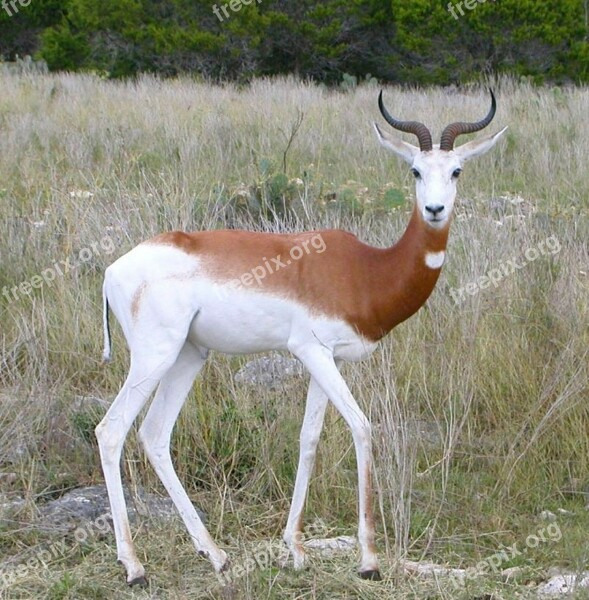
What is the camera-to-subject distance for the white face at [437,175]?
3996 millimetres

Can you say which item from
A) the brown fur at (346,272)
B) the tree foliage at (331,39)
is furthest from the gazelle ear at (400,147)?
the tree foliage at (331,39)

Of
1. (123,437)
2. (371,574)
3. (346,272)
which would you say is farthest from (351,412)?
(123,437)

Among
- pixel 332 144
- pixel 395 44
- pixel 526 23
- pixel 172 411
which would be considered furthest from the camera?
pixel 395 44

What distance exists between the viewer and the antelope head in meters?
4.00

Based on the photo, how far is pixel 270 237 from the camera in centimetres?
436

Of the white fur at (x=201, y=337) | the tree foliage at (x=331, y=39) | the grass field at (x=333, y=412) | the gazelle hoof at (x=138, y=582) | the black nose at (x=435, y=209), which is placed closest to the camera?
the black nose at (x=435, y=209)

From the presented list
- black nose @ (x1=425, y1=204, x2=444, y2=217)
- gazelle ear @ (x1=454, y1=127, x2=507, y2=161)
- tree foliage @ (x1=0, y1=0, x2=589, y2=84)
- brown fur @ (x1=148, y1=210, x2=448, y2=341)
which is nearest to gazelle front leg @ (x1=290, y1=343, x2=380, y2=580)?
brown fur @ (x1=148, y1=210, x2=448, y2=341)

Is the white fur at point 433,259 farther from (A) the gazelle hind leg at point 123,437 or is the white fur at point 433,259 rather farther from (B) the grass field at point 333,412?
(A) the gazelle hind leg at point 123,437

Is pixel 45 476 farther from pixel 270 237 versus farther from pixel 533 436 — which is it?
pixel 533 436

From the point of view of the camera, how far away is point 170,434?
4492mm

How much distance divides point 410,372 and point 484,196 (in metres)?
3.74

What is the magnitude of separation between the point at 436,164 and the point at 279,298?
77 centimetres

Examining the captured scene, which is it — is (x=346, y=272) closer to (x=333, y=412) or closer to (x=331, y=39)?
(x=333, y=412)

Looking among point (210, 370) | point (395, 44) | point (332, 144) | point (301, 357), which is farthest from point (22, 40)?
point (301, 357)
